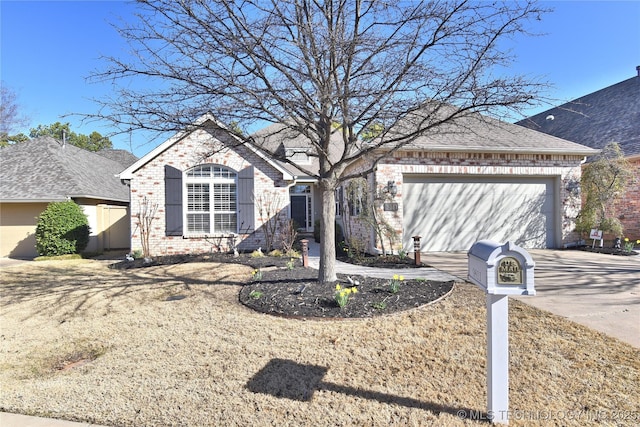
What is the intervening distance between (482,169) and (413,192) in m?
2.23

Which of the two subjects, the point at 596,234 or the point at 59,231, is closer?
the point at 596,234

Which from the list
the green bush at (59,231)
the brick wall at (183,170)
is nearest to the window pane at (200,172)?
the brick wall at (183,170)

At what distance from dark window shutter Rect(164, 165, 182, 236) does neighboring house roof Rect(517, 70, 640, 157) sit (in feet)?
38.0

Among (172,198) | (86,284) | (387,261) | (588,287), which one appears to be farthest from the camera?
(172,198)

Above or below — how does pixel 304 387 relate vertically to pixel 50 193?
below

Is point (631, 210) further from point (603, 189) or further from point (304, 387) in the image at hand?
point (304, 387)

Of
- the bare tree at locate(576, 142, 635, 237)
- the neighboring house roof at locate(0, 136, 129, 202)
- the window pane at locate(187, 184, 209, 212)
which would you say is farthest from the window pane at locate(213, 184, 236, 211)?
the bare tree at locate(576, 142, 635, 237)

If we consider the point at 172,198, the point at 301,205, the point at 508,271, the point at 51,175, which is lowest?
the point at 508,271

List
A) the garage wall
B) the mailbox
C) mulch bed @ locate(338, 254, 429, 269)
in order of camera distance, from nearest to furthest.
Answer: the mailbox
mulch bed @ locate(338, 254, 429, 269)
the garage wall

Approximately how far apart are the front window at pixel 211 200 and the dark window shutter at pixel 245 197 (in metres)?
0.21

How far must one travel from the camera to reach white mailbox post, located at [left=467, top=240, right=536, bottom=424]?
2.46 meters

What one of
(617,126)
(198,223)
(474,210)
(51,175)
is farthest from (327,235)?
(617,126)

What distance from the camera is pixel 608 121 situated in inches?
549

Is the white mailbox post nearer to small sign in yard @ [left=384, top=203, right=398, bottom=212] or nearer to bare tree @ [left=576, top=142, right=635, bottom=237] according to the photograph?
small sign in yard @ [left=384, top=203, right=398, bottom=212]
